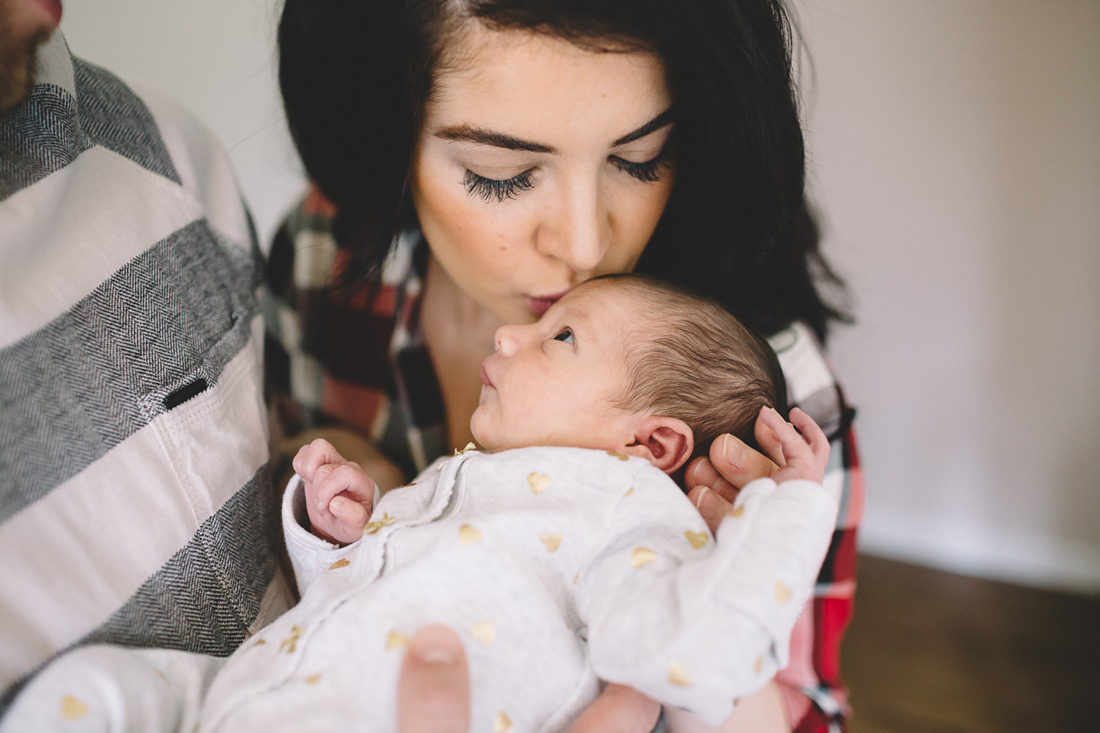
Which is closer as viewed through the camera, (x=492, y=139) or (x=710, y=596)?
(x=710, y=596)

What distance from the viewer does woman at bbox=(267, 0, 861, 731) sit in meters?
0.89

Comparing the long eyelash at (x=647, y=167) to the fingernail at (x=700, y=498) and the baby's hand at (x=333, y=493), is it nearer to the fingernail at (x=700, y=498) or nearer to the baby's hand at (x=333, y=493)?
the fingernail at (x=700, y=498)

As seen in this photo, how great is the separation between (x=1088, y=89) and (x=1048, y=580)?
4.84ft

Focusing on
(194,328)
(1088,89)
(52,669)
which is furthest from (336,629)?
(1088,89)

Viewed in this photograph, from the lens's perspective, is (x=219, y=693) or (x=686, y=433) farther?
(x=686, y=433)

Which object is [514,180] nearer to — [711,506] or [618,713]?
[711,506]

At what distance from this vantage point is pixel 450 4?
918mm

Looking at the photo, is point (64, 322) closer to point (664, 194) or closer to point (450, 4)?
point (450, 4)

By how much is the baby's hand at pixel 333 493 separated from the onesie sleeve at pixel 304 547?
20mm

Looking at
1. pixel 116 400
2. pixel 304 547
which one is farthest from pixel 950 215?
pixel 116 400

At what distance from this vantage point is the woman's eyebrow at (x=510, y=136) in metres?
0.91

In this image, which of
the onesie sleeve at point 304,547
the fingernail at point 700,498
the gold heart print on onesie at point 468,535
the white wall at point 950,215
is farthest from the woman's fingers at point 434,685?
the white wall at point 950,215

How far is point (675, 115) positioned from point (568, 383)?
41 cm

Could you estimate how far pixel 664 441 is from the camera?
0.95 metres
